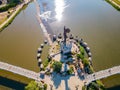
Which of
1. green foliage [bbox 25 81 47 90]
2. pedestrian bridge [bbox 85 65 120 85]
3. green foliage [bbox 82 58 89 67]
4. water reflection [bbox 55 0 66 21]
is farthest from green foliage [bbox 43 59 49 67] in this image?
water reflection [bbox 55 0 66 21]

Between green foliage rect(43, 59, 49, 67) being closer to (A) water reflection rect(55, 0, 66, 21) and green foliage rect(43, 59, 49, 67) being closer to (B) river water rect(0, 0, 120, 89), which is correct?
(B) river water rect(0, 0, 120, 89)

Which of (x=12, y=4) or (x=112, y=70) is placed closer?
(x=112, y=70)

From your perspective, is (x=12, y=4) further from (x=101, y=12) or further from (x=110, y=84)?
(x=110, y=84)

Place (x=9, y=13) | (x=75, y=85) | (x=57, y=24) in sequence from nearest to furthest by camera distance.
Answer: (x=75, y=85), (x=57, y=24), (x=9, y=13)

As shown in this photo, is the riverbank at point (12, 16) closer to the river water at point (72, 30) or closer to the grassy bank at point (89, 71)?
the river water at point (72, 30)

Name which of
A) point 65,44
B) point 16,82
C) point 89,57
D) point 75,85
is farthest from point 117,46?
point 16,82

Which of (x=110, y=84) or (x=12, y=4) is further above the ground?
(x=12, y=4)

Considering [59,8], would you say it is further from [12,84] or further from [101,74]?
[12,84]
